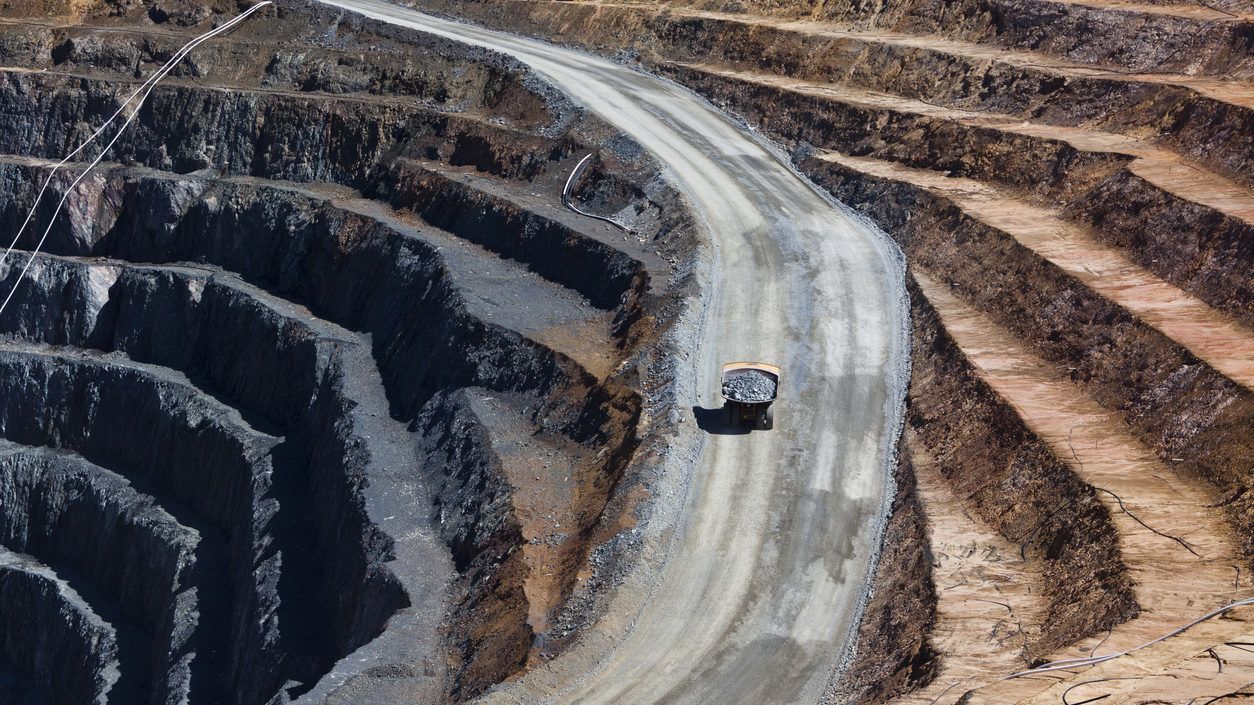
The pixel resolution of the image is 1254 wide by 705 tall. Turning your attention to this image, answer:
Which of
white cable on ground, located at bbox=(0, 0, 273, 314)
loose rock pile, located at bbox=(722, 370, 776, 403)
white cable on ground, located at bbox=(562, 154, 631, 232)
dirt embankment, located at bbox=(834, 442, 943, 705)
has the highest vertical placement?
white cable on ground, located at bbox=(0, 0, 273, 314)

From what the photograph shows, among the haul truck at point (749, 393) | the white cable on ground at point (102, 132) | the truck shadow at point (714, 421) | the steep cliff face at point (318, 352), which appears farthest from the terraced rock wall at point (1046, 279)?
the white cable on ground at point (102, 132)

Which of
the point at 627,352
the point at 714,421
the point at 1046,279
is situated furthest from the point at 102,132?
the point at 1046,279

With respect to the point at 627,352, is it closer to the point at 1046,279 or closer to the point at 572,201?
the point at 572,201

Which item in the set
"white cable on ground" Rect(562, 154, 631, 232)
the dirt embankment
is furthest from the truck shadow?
"white cable on ground" Rect(562, 154, 631, 232)

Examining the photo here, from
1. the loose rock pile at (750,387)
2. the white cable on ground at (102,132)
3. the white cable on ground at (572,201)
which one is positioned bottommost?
the loose rock pile at (750,387)

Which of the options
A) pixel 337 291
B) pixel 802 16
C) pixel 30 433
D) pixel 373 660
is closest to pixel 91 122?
pixel 30 433

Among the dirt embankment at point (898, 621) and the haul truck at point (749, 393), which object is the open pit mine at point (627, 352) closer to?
Answer: the dirt embankment at point (898, 621)

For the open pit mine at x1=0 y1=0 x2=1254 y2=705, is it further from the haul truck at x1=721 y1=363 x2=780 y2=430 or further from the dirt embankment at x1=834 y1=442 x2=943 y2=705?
the haul truck at x1=721 y1=363 x2=780 y2=430

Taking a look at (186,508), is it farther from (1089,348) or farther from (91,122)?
(1089,348)
